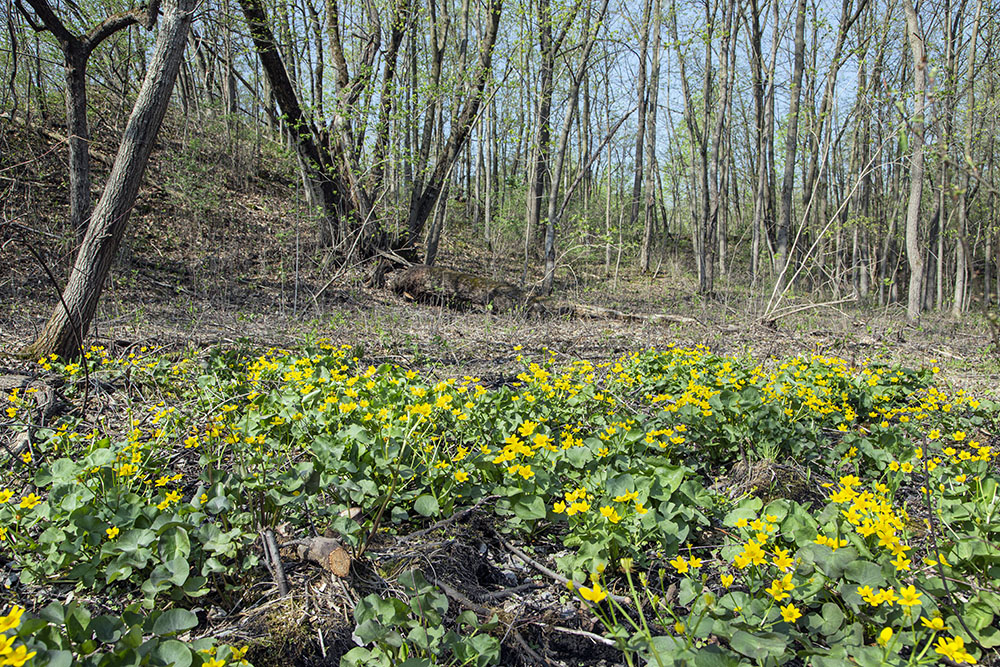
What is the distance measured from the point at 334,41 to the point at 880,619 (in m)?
10.8

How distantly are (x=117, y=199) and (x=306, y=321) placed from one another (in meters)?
2.92

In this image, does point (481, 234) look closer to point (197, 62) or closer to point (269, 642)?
point (197, 62)

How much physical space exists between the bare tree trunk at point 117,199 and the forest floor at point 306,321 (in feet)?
0.86

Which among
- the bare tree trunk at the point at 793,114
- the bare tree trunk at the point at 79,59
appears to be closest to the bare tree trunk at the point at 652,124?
the bare tree trunk at the point at 793,114

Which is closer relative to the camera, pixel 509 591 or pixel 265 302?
pixel 509 591

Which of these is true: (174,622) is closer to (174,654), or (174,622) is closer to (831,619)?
(174,654)

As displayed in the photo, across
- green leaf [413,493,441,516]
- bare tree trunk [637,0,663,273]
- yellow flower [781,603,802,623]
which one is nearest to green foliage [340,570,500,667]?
green leaf [413,493,441,516]

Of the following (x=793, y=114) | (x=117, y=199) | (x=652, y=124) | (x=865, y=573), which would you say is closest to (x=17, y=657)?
(x=865, y=573)

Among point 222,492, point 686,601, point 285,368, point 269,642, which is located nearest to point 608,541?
point 686,601

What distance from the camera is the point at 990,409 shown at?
11.4ft

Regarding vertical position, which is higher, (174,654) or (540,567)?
(174,654)

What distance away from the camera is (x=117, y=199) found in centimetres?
401

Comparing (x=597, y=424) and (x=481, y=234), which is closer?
(x=597, y=424)

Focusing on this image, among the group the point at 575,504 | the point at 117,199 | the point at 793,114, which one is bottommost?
the point at 575,504
